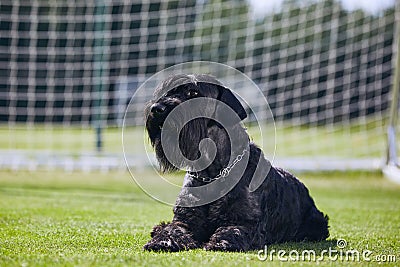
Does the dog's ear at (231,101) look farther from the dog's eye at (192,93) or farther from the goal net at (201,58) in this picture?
the goal net at (201,58)

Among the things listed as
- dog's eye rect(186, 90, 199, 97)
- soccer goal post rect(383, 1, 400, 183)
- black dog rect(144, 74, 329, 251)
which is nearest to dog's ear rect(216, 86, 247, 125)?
black dog rect(144, 74, 329, 251)

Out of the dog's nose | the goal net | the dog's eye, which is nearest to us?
the dog's nose

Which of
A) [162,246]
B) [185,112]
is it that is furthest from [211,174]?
[162,246]

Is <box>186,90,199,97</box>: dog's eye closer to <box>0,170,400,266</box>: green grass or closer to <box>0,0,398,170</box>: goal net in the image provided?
<box>0,170,400,266</box>: green grass

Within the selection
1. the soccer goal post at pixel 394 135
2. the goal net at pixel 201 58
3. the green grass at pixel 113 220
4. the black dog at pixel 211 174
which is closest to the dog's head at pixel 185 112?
the black dog at pixel 211 174

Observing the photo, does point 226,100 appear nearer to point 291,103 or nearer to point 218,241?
point 218,241

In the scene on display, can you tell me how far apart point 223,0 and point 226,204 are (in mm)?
15279

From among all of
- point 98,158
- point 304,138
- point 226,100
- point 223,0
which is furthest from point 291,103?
point 226,100

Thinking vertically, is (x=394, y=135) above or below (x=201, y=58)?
below

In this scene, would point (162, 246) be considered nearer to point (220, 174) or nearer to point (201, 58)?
point (220, 174)

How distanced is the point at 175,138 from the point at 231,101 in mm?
509

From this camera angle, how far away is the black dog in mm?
4398

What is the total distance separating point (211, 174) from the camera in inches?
183

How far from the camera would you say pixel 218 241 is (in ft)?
14.4
